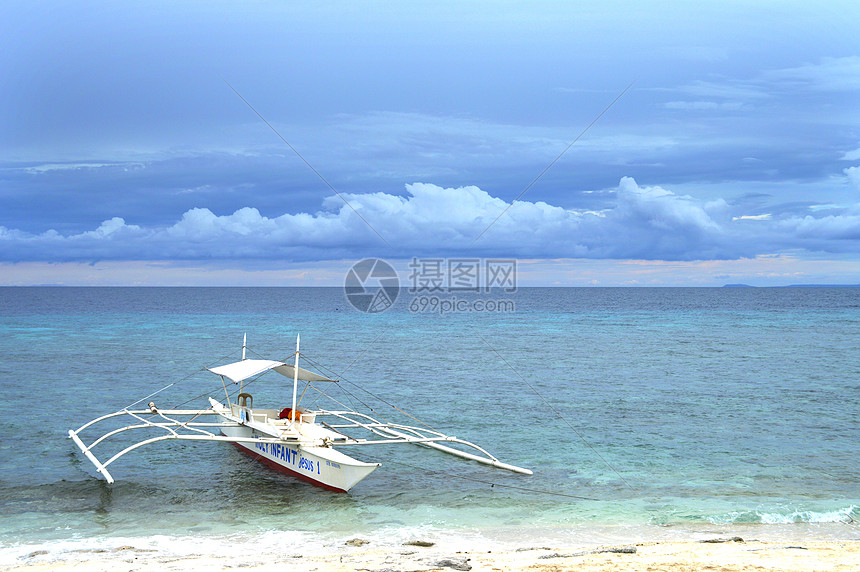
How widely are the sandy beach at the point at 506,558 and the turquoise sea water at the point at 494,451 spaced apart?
995 millimetres

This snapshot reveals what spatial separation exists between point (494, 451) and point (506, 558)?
822 centimetres

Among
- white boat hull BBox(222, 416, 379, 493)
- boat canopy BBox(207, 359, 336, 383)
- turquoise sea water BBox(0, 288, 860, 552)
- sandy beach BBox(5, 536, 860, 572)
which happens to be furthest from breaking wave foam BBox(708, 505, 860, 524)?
boat canopy BBox(207, 359, 336, 383)

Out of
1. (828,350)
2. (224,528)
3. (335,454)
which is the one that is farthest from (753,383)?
(224,528)

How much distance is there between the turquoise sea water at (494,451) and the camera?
A: 462 inches

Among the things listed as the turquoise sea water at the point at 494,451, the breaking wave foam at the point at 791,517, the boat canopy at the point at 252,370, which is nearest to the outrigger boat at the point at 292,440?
the boat canopy at the point at 252,370

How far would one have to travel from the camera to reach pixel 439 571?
801cm

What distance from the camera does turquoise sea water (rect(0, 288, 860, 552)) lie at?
11742mm

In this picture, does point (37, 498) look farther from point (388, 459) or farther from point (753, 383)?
point (753, 383)

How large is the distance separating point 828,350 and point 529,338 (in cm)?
1978

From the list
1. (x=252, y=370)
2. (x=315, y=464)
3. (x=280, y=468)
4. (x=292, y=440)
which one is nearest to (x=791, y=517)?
(x=315, y=464)

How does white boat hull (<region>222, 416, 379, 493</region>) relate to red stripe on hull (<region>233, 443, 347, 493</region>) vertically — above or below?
above

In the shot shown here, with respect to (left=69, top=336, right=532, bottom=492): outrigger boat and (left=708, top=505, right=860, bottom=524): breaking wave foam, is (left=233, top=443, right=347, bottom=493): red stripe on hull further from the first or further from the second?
(left=708, top=505, right=860, bottom=524): breaking wave foam

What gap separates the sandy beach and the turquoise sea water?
100 centimetres

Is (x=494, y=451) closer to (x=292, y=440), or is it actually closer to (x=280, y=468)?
(x=280, y=468)
